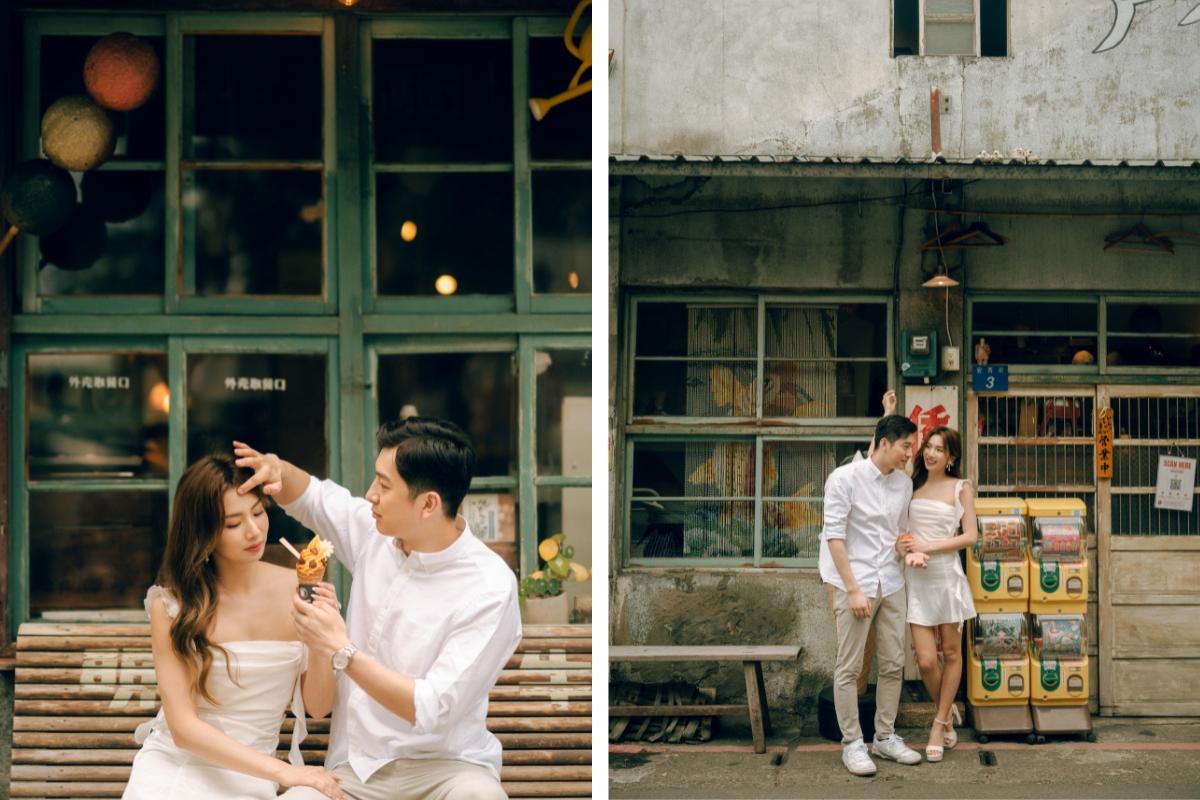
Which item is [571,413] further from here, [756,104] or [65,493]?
[756,104]

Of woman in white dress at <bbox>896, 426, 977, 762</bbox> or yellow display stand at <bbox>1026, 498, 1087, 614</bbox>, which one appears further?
yellow display stand at <bbox>1026, 498, 1087, 614</bbox>

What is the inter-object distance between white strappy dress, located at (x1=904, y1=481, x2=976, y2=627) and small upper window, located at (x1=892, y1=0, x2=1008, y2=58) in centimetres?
312

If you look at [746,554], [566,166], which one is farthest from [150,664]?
[746,554]

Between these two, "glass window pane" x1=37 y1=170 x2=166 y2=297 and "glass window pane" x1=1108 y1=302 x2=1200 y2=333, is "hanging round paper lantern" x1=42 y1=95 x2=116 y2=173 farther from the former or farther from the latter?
"glass window pane" x1=1108 y1=302 x2=1200 y2=333

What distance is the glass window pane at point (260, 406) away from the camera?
4.62m

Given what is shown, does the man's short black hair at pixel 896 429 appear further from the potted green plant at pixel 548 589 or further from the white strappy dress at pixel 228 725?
the white strappy dress at pixel 228 725

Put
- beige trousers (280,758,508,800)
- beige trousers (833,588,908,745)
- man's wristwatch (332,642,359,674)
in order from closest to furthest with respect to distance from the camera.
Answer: man's wristwatch (332,642,359,674)
beige trousers (280,758,508,800)
beige trousers (833,588,908,745)

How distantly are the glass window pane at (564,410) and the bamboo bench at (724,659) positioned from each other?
1.71m

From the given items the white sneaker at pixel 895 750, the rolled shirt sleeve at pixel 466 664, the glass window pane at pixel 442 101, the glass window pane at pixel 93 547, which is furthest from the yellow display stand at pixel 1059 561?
the glass window pane at pixel 93 547

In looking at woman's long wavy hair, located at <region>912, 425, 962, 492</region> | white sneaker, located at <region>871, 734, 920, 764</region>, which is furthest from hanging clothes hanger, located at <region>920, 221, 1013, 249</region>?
white sneaker, located at <region>871, 734, 920, 764</region>

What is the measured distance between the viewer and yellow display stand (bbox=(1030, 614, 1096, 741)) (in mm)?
6035

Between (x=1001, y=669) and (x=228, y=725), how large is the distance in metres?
4.72

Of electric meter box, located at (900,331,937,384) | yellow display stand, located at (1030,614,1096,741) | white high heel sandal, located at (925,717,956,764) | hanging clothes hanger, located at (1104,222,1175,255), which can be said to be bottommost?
white high heel sandal, located at (925,717,956,764)

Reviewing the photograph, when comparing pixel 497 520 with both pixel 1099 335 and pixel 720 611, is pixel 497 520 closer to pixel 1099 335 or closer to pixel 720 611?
pixel 720 611
